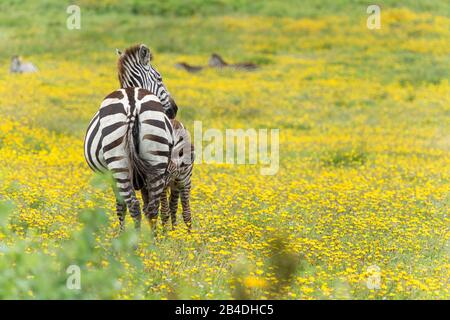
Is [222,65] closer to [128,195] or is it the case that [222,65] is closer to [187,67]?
[187,67]

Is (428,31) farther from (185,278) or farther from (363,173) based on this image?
(185,278)

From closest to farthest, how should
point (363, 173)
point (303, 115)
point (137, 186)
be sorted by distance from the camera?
point (137, 186) < point (363, 173) < point (303, 115)

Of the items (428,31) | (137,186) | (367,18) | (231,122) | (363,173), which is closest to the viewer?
(137,186)

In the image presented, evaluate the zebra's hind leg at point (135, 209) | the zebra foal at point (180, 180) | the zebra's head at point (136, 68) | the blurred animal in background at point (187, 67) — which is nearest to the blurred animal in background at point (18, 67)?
the blurred animal in background at point (187, 67)

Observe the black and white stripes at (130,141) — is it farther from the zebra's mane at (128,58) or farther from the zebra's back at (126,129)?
the zebra's mane at (128,58)

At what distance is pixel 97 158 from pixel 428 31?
3567 centimetres

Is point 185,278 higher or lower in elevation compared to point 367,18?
lower

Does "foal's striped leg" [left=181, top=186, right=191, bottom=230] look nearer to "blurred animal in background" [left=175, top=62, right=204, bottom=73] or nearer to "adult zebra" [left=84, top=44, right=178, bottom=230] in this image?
"adult zebra" [left=84, top=44, right=178, bottom=230]

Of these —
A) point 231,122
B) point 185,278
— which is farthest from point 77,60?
→ point 185,278

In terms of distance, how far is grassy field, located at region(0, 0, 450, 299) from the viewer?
6.97 metres

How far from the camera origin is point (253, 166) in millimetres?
16609

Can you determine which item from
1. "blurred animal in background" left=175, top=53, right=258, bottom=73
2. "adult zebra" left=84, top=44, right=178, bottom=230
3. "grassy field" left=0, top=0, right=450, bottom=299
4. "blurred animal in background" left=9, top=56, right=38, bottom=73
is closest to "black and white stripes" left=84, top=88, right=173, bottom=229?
"adult zebra" left=84, top=44, right=178, bottom=230

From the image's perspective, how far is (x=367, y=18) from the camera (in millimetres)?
43156

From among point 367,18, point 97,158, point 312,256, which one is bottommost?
point 312,256
